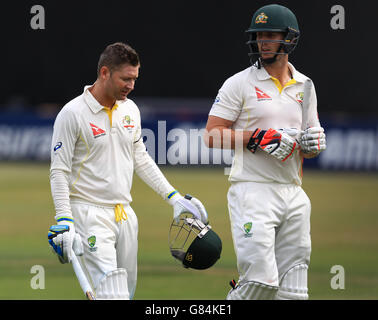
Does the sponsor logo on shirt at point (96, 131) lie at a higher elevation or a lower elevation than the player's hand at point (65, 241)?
higher

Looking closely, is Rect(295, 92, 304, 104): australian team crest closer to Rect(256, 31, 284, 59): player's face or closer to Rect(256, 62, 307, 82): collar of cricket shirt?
Rect(256, 62, 307, 82): collar of cricket shirt

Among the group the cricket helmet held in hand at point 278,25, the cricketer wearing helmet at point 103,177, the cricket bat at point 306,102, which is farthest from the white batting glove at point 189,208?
the cricket helmet held in hand at point 278,25

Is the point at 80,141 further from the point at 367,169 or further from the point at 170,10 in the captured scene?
the point at 170,10

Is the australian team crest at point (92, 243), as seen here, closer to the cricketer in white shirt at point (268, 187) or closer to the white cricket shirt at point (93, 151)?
the white cricket shirt at point (93, 151)

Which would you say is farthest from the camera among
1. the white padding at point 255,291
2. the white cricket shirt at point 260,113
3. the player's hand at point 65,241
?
the white cricket shirt at point 260,113

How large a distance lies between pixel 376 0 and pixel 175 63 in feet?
19.9

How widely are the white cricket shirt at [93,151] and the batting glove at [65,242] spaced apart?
1.24 ft

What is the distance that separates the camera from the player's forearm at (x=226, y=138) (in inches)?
219

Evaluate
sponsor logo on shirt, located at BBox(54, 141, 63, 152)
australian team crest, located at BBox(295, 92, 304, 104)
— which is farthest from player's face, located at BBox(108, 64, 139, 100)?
australian team crest, located at BBox(295, 92, 304, 104)

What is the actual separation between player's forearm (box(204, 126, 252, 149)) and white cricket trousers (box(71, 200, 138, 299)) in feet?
2.49

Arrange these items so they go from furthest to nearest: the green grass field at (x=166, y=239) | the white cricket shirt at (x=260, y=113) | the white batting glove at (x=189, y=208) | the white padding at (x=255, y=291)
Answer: the green grass field at (x=166, y=239)
the white cricket shirt at (x=260, y=113)
the white batting glove at (x=189, y=208)
the white padding at (x=255, y=291)

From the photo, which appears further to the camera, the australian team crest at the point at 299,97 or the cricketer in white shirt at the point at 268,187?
the australian team crest at the point at 299,97

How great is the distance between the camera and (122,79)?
535 centimetres

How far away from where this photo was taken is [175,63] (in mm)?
24125
